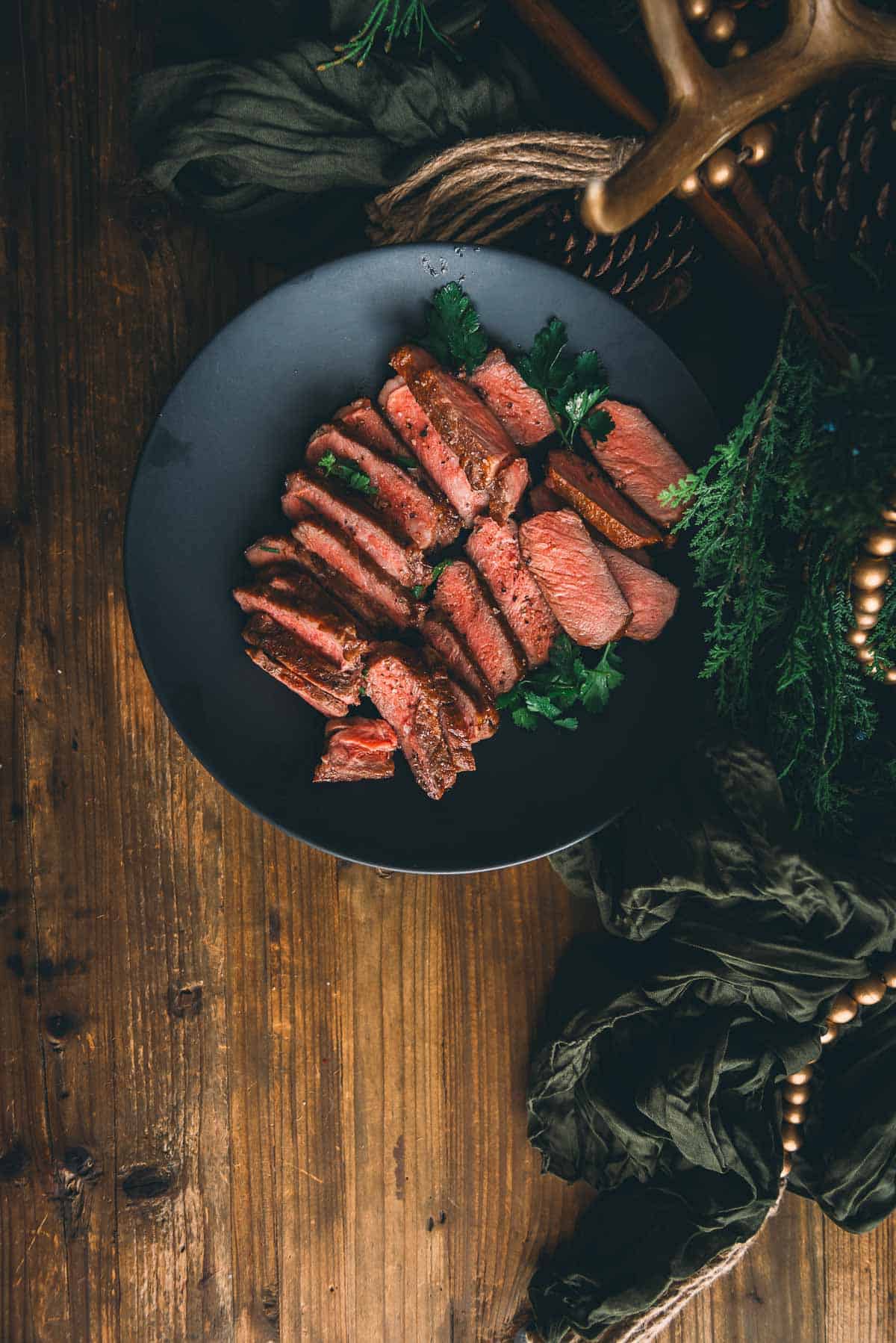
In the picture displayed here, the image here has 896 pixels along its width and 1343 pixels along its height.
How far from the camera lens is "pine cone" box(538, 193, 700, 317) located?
2.23 meters

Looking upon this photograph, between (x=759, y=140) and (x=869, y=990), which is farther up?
(x=759, y=140)

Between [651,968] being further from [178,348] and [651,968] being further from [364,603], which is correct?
[178,348]

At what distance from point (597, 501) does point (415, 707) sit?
0.67 m

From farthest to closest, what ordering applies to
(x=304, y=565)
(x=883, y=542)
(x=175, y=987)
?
1. (x=175, y=987)
2. (x=304, y=565)
3. (x=883, y=542)

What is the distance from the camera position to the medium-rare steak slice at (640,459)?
Answer: 90.6 inches

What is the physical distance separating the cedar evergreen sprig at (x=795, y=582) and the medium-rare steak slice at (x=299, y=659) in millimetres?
868

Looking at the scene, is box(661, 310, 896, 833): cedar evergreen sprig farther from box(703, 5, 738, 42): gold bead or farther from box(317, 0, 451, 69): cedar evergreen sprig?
box(317, 0, 451, 69): cedar evergreen sprig

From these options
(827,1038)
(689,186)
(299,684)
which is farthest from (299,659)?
(827,1038)

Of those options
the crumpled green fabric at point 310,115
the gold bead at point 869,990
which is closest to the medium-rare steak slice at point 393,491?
the crumpled green fabric at point 310,115

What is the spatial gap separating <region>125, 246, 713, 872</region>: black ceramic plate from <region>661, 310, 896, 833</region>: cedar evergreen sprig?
0.41ft

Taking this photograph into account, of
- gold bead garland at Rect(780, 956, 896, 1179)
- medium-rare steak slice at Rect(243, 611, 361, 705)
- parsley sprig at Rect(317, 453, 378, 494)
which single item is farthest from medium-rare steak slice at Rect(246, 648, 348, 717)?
gold bead garland at Rect(780, 956, 896, 1179)

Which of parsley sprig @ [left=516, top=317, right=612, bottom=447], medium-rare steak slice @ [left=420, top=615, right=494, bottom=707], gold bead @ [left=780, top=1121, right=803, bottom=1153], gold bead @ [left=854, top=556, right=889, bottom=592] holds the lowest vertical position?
gold bead @ [left=780, top=1121, right=803, bottom=1153]

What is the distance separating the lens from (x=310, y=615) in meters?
2.17

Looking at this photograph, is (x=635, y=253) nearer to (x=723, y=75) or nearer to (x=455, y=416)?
(x=723, y=75)
